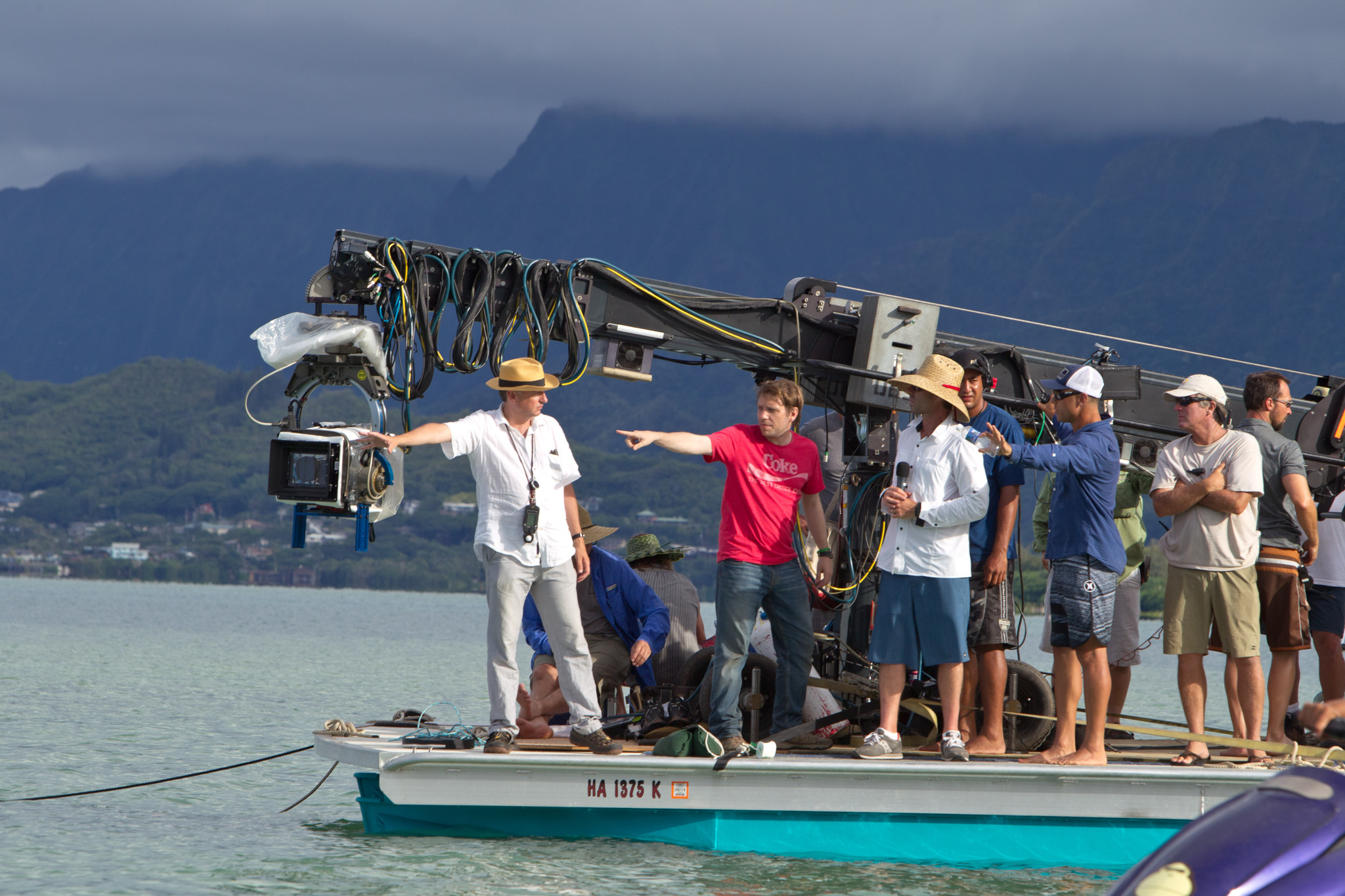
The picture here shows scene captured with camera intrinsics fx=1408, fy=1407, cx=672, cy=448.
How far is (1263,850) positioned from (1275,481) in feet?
15.3

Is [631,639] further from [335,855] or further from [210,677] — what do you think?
[210,677]

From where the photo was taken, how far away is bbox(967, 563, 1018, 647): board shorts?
23.3 feet

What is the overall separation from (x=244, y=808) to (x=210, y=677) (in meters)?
17.3

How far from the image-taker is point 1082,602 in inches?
269

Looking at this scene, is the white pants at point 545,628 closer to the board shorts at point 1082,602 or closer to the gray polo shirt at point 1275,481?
the board shorts at point 1082,602

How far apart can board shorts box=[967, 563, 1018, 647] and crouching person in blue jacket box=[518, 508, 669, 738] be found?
171 cm

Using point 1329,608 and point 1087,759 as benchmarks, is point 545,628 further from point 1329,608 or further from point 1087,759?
point 1329,608

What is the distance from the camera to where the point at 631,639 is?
805cm

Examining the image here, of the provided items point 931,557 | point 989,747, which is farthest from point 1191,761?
point 931,557

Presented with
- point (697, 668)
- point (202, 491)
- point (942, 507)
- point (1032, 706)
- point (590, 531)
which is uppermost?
point (202, 491)

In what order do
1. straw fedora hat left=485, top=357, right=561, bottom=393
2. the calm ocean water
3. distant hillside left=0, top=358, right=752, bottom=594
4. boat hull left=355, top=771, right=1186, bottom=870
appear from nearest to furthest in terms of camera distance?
the calm ocean water → boat hull left=355, top=771, right=1186, bottom=870 → straw fedora hat left=485, top=357, right=561, bottom=393 → distant hillside left=0, top=358, right=752, bottom=594

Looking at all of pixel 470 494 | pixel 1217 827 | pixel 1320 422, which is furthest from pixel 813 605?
pixel 470 494

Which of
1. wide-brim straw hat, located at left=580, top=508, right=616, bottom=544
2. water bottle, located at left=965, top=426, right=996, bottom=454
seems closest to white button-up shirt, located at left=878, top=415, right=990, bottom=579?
water bottle, located at left=965, top=426, right=996, bottom=454

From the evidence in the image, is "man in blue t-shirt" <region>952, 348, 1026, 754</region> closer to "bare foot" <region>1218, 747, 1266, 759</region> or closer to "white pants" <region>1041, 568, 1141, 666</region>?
"bare foot" <region>1218, 747, 1266, 759</region>
